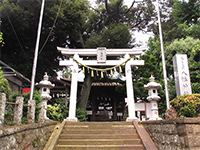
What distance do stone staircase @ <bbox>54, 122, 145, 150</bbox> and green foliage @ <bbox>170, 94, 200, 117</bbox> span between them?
6.53 ft

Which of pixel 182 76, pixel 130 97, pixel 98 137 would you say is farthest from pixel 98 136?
pixel 182 76

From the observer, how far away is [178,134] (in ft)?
13.8

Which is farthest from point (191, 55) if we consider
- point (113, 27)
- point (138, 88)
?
point (113, 27)

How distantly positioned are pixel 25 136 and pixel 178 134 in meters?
4.12

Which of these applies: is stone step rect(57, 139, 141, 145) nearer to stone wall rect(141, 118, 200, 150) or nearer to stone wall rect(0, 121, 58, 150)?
stone wall rect(0, 121, 58, 150)

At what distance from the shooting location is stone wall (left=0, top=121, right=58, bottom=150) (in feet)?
11.6

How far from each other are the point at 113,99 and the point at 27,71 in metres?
8.69

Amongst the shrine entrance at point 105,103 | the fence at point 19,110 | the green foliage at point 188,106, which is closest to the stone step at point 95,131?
the fence at point 19,110

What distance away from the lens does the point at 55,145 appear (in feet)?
18.7

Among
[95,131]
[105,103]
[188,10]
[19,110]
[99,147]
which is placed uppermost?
[188,10]

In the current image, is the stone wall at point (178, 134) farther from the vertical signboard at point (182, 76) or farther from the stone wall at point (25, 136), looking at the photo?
the stone wall at point (25, 136)

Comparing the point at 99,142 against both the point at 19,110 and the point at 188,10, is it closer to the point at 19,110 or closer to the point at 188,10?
the point at 19,110

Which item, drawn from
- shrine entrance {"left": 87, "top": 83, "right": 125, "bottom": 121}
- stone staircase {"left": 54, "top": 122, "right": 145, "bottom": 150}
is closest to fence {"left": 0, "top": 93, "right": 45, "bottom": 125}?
stone staircase {"left": 54, "top": 122, "right": 145, "bottom": 150}

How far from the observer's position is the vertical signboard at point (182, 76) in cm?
734
